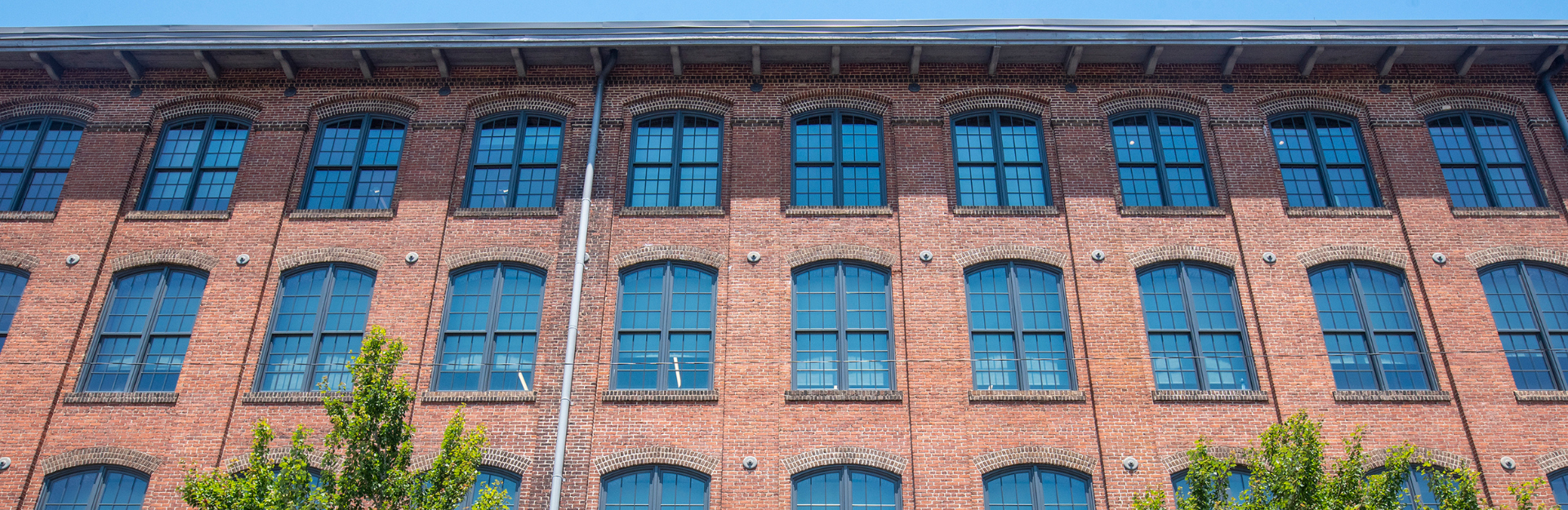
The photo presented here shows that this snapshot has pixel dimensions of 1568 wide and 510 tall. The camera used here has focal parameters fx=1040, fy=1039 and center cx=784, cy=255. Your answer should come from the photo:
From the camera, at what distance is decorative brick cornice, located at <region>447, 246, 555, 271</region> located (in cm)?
1616

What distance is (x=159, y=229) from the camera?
16719 millimetres

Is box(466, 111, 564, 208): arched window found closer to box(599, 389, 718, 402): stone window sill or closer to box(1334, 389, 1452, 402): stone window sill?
box(599, 389, 718, 402): stone window sill

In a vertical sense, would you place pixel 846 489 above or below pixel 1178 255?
below

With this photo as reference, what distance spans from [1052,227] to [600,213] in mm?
7224

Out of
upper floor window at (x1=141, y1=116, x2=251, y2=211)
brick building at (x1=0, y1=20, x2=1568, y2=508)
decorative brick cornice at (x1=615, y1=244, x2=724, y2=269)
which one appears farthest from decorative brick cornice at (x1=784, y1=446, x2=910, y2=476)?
upper floor window at (x1=141, y1=116, x2=251, y2=211)

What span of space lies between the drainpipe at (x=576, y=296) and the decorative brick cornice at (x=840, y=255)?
3.16 m

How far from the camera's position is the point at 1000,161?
17.4 m

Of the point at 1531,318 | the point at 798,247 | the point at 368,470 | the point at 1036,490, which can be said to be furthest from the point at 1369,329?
the point at 368,470

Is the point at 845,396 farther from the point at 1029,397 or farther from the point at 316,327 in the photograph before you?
the point at 316,327

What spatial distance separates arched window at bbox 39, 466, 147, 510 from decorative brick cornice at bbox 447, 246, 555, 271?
→ 17.0 feet

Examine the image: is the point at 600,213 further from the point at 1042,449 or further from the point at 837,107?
the point at 1042,449

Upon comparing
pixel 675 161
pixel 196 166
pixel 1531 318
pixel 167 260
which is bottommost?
pixel 1531 318

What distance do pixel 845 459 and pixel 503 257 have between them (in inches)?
244

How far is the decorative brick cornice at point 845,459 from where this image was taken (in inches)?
568
